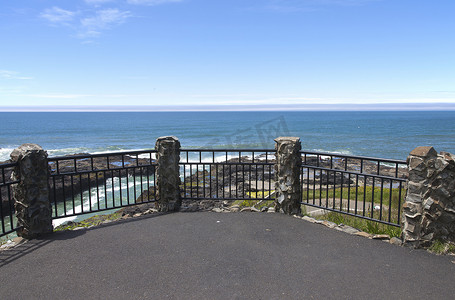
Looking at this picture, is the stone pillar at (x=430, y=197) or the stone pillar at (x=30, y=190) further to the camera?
the stone pillar at (x=30, y=190)

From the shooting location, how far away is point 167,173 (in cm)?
710

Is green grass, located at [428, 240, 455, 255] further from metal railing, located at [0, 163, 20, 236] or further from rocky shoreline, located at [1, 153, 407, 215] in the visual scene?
metal railing, located at [0, 163, 20, 236]

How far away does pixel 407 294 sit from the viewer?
12.3 feet

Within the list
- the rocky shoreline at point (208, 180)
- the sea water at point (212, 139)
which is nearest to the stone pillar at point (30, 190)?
the rocky shoreline at point (208, 180)

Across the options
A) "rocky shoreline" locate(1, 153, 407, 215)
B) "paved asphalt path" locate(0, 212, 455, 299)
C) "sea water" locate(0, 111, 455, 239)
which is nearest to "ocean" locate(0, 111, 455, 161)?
"sea water" locate(0, 111, 455, 239)

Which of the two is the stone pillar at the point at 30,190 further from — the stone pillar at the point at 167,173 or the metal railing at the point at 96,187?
Result: the stone pillar at the point at 167,173

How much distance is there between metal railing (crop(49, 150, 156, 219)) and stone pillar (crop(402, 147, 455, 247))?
15.6ft

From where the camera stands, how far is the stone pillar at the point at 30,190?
17.9 feet

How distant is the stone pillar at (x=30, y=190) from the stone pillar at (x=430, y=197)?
6.21m

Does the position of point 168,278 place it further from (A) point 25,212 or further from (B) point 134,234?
(A) point 25,212

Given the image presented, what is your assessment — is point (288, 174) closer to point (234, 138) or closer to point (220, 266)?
point (220, 266)

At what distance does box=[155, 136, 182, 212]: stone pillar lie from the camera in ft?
23.0

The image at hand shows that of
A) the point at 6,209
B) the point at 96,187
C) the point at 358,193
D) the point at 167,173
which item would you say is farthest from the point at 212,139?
the point at 167,173

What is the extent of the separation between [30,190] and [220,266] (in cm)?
365
